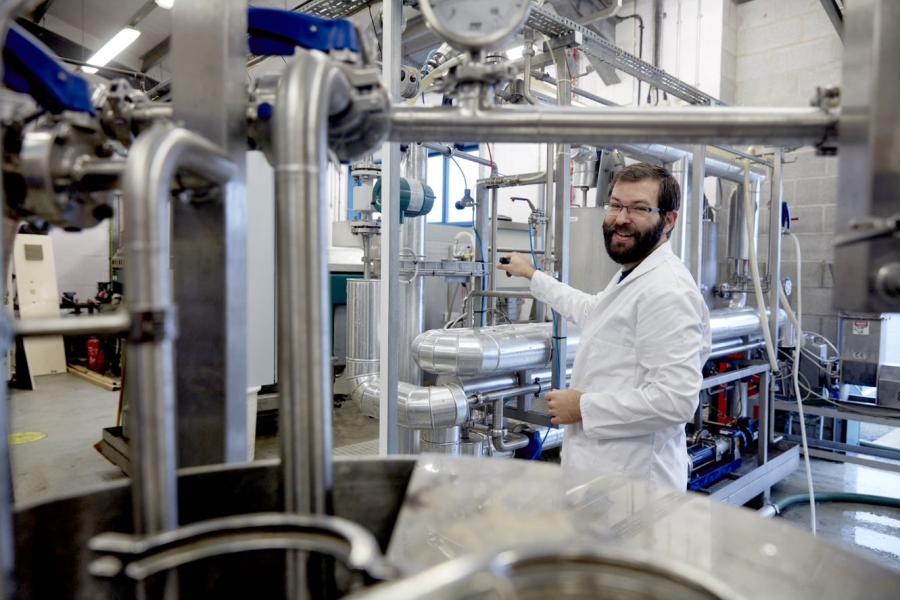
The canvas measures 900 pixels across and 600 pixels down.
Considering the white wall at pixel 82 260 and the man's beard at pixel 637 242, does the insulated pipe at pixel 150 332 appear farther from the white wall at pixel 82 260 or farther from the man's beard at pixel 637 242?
the white wall at pixel 82 260

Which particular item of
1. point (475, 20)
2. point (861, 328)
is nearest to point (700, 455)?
point (861, 328)

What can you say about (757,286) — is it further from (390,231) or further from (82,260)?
(82,260)

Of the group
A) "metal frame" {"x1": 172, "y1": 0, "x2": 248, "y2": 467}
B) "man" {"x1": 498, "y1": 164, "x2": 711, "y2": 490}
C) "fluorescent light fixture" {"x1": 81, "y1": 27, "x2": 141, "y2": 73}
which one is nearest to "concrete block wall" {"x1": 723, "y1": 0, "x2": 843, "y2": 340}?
"man" {"x1": 498, "y1": 164, "x2": 711, "y2": 490}

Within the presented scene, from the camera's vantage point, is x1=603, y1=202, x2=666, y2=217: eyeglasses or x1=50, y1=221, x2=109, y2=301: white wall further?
x1=50, y1=221, x2=109, y2=301: white wall

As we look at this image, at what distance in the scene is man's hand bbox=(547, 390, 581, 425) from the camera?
1346 mm

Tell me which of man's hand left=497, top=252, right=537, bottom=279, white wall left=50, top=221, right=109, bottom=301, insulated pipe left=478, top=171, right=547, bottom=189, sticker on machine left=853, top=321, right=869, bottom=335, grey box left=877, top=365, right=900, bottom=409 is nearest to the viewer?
man's hand left=497, top=252, right=537, bottom=279

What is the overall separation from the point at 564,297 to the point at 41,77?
4.61 feet

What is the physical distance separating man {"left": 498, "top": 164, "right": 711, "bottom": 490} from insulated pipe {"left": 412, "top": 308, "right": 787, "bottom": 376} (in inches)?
17.7

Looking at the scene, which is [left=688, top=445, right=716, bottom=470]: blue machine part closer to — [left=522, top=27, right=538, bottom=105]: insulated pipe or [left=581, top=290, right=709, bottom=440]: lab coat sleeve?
[left=581, top=290, right=709, bottom=440]: lab coat sleeve

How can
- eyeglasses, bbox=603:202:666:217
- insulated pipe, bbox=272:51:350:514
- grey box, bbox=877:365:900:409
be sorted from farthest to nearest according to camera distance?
grey box, bbox=877:365:900:409, eyeglasses, bbox=603:202:666:217, insulated pipe, bbox=272:51:350:514

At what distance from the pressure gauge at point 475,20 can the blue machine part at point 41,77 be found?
392 millimetres

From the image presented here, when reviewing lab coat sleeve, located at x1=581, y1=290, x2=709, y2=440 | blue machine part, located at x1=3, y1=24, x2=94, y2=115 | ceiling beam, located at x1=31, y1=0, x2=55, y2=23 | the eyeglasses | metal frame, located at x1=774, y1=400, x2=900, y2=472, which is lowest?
metal frame, located at x1=774, y1=400, x2=900, y2=472

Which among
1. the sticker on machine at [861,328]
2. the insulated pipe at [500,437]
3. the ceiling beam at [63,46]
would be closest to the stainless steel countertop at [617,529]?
the insulated pipe at [500,437]

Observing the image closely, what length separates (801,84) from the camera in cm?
366
